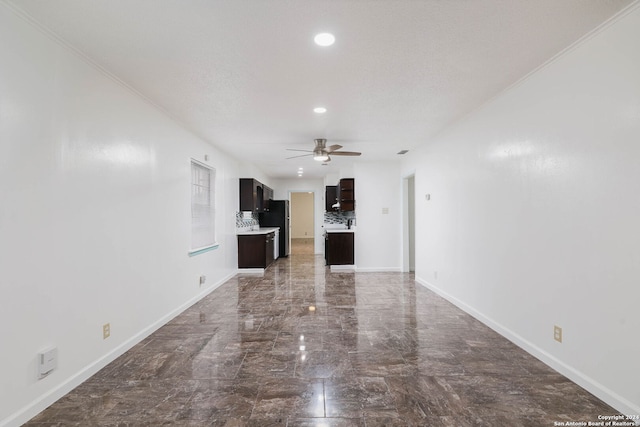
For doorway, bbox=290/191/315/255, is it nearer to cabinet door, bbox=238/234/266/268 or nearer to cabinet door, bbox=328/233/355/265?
cabinet door, bbox=328/233/355/265

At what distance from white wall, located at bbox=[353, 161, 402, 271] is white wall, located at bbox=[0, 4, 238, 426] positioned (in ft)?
14.1

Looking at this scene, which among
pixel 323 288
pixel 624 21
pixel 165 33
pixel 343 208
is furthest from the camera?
pixel 343 208

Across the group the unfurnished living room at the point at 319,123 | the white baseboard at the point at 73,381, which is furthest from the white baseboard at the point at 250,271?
the white baseboard at the point at 73,381

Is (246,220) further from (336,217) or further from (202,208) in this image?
(336,217)

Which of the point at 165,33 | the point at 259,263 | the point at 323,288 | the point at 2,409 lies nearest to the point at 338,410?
the point at 2,409

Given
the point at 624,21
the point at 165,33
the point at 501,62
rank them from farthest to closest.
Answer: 1. the point at 501,62
2. the point at 165,33
3. the point at 624,21

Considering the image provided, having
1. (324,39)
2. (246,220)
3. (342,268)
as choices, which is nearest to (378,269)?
(342,268)

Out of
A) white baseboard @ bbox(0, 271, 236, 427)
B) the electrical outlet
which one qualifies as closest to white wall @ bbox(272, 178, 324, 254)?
white baseboard @ bbox(0, 271, 236, 427)

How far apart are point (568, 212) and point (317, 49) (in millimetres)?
2240

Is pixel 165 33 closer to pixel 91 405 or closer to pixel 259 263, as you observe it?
pixel 91 405

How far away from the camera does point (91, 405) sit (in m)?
2.06

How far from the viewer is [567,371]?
92.4 inches

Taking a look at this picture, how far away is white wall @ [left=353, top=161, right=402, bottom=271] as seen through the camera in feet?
23.0

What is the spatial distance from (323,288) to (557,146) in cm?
388
